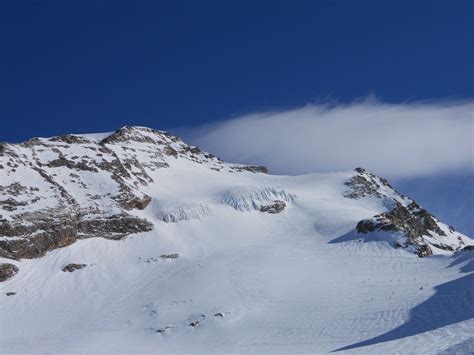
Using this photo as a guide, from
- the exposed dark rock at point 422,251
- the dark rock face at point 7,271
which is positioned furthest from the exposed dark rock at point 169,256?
the exposed dark rock at point 422,251

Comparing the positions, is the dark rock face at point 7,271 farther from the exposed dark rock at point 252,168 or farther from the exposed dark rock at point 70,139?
the exposed dark rock at point 252,168

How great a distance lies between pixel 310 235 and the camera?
66500 millimetres

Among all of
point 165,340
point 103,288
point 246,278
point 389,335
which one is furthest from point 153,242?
point 389,335

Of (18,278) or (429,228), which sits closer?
(18,278)

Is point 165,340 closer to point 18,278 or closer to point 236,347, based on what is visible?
point 236,347

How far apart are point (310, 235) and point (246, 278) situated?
1605 cm

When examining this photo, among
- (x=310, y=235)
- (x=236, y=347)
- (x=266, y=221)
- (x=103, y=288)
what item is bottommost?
(x=236, y=347)

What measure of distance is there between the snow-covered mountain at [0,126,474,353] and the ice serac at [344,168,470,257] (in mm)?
236

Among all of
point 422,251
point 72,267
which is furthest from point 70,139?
point 422,251

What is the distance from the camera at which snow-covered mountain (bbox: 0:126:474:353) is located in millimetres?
40344

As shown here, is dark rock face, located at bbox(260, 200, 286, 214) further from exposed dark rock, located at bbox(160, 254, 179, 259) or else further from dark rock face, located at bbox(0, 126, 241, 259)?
exposed dark rock, located at bbox(160, 254, 179, 259)

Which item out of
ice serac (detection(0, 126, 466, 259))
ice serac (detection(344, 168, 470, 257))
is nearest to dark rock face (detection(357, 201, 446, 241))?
ice serac (detection(344, 168, 470, 257))

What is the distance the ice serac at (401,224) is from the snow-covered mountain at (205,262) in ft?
0.77

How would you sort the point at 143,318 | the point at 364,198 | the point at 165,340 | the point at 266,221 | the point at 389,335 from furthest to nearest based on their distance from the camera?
1. the point at 364,198
2. the point at 266,221
3. the point at 143,318
4. the point at 165,340
5. the point at 389,335
